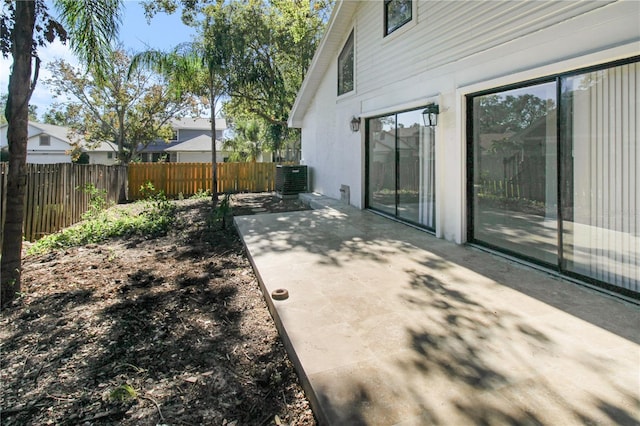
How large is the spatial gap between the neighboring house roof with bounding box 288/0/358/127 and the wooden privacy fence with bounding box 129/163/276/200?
11.1 feet

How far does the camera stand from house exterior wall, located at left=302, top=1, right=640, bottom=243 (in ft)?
11.2

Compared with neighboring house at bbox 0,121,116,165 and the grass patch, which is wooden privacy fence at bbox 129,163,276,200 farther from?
neighboring house at bbox 0,121,116,165

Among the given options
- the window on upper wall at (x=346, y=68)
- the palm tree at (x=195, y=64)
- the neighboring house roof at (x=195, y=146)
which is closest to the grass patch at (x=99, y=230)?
the palm tree at (x=195, y=64)

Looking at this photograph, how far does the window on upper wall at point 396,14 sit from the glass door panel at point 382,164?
5.32ft

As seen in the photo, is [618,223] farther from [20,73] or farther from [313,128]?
[313,128]

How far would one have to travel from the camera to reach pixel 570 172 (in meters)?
3.71

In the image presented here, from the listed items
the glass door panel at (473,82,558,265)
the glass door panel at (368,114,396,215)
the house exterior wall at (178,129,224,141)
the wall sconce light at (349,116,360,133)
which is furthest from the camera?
the house exterior wall at (178,129,224,141)

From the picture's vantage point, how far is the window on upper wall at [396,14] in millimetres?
6266

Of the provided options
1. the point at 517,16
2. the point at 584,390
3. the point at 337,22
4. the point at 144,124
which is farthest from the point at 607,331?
the point at 144,124

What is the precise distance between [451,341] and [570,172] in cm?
241

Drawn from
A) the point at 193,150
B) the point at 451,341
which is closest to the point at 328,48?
the point at 451,341

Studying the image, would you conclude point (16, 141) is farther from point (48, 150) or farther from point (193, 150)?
point (48, 150)

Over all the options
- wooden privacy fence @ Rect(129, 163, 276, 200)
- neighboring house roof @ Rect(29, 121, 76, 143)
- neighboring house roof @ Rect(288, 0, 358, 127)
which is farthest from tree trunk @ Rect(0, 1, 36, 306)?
neighboring house roof @ Rect(29, 121, 76, 143)

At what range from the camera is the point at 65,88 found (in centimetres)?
1764
